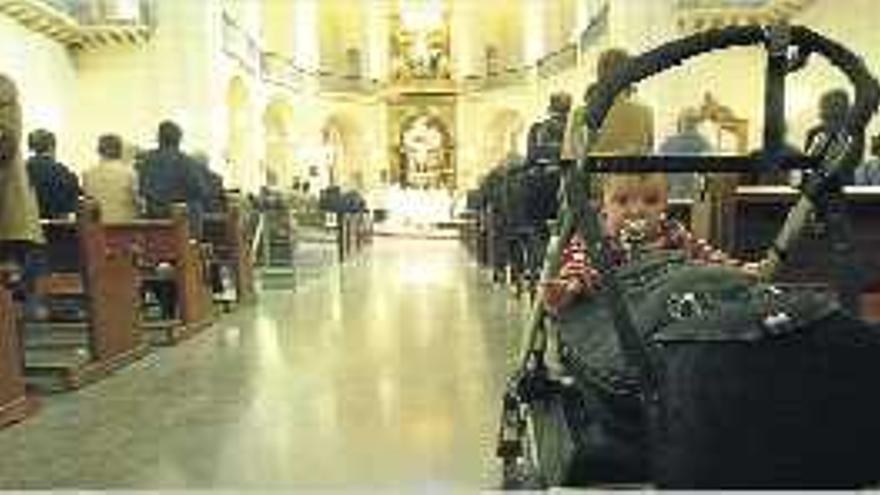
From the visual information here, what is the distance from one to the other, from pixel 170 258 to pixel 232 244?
193 centimetres

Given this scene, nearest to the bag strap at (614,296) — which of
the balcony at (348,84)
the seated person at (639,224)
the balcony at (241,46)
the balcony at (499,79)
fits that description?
the seated person at (639,224)

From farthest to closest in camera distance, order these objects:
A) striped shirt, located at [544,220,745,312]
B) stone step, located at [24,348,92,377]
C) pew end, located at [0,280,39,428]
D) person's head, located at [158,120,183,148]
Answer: person's head, located at [158,120,183,148]
stone step, located at [24,348,92,377]
pew end, located at [0,280,39,428]
striped shirt, located at [544,220,745,312]

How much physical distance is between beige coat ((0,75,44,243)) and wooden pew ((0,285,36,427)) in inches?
27.2

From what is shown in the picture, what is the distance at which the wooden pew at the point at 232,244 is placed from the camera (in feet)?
32.1

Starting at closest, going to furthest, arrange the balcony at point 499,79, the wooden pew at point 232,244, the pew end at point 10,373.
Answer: the pew end at point 10,373 < the wooden pew at point 232,244 < the balcony at point 499,79

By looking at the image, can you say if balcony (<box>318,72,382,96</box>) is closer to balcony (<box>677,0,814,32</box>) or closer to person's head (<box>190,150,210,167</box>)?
balcony (<box>677,0,814,32</box>)

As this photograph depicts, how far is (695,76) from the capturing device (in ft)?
56.1

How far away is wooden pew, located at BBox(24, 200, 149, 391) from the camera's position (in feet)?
19.4

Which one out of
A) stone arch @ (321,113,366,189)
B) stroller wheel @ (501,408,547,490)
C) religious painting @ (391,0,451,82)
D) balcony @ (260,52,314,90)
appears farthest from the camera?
religious painting @ (391,0,451,82)

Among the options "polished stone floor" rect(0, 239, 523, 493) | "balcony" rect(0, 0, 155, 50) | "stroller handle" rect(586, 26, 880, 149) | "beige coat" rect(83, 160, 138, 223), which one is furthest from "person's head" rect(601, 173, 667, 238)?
"balcony" rect(0, 0, 155, 50)

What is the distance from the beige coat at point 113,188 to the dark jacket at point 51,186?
1.52 feet

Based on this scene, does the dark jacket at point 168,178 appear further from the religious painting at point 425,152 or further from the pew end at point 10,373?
the religious painting at point 425,152

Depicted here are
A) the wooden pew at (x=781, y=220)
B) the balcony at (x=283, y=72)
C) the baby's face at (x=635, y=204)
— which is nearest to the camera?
the baby's face at (x=635, y=204)

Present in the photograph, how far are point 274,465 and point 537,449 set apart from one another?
1.64 metres
